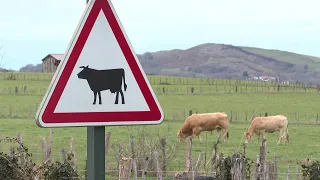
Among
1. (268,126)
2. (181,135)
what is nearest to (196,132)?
(181,135)

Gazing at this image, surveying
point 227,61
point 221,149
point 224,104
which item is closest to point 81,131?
point 221,149

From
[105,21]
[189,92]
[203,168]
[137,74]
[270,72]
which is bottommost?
[203,168]

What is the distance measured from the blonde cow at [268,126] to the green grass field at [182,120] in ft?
1.58

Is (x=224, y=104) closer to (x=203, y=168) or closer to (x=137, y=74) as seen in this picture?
(x=203, y=168)

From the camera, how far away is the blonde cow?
101 ft

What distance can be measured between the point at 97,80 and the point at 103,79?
0.05 metres

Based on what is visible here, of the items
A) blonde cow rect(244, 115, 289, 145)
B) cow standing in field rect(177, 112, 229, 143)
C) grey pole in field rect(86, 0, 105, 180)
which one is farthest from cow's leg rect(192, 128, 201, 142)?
grey pole in field rect(86, 0, 105, 180)

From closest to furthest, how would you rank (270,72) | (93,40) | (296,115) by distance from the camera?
(93,40) → (296,115) → (270,72)

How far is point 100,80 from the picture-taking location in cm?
426

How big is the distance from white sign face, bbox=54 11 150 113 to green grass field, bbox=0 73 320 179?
46.1 feet

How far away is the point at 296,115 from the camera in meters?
46.5

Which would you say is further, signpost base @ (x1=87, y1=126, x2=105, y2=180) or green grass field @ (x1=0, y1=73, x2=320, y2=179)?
green grass field @ (x1=0, y1=73, x2=320, y2=179)

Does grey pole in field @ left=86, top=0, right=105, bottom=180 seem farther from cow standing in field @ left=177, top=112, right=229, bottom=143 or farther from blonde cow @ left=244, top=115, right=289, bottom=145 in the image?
blonde cow @ left=244, top=115, right=289, bottom=145

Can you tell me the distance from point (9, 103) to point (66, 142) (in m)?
22.2
